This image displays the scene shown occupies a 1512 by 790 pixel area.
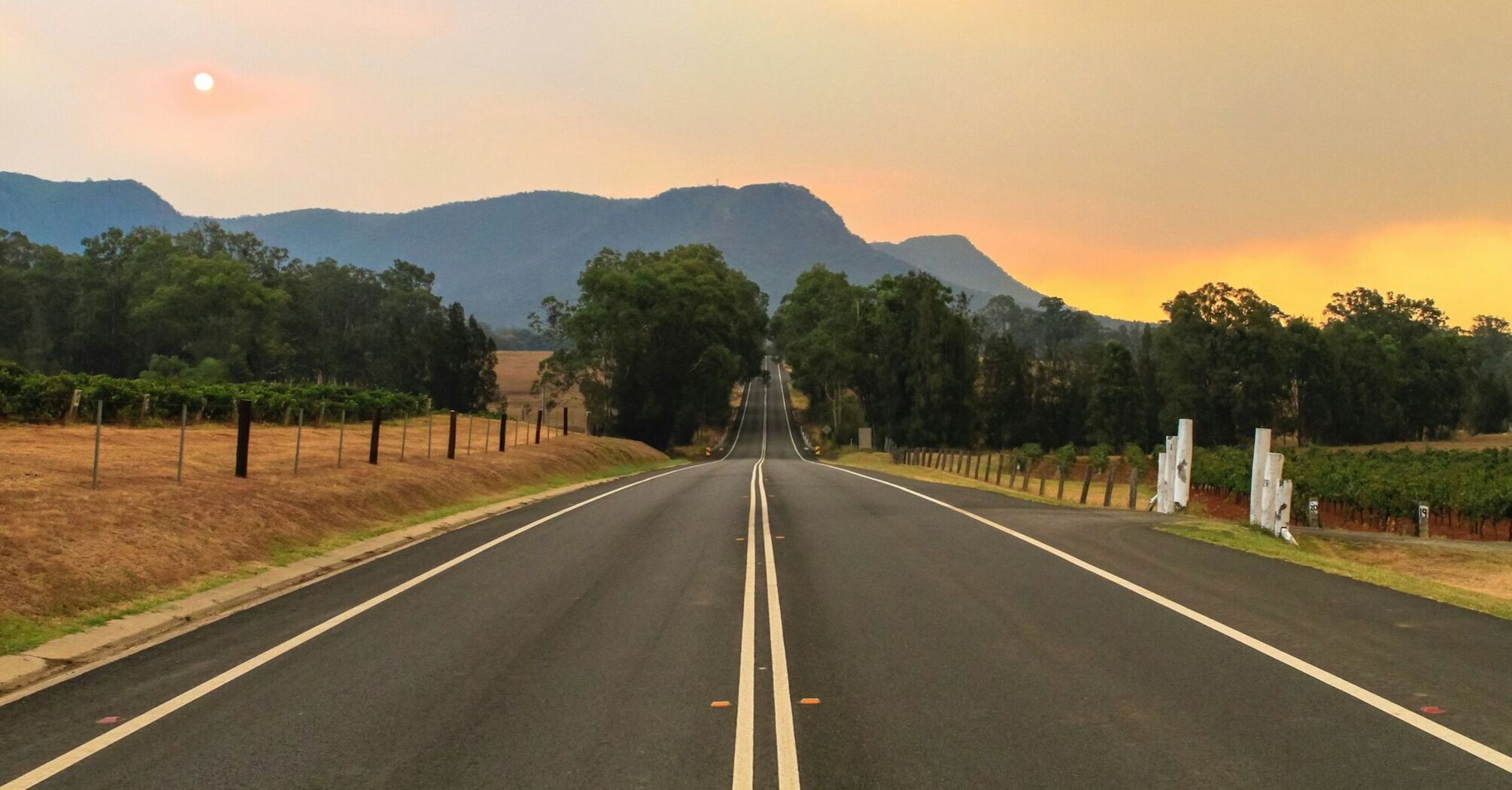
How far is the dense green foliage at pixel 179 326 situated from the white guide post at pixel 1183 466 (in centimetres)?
7753

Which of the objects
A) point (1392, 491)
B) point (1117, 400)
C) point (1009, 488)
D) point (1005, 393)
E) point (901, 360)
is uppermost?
point (901, 360)

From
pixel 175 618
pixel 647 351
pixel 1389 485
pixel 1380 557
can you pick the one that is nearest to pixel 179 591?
pixel 175 618

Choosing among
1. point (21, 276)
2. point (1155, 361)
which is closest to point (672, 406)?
point (1155, 361)

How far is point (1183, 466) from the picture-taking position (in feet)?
71.9

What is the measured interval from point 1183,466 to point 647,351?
6943 cm

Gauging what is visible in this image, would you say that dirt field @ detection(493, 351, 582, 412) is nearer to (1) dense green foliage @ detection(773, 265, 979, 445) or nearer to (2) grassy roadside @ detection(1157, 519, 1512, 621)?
(1) dense green foliage @ detection(773, 265, 979, 445)

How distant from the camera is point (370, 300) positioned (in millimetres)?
140250

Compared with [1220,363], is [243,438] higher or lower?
lower

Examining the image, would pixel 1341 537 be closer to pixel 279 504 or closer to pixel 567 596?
pixel 567 596

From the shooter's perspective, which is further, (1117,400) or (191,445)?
(1117,400)

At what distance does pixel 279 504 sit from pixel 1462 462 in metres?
59.7

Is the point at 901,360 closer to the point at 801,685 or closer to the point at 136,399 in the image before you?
the point at 136,399

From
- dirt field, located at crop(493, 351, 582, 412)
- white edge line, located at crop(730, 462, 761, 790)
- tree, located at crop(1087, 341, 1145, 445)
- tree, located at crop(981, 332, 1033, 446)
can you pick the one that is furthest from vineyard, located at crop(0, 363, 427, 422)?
tree, located at crop(981, 332, 1033, 446)

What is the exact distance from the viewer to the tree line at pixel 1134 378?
296ft
